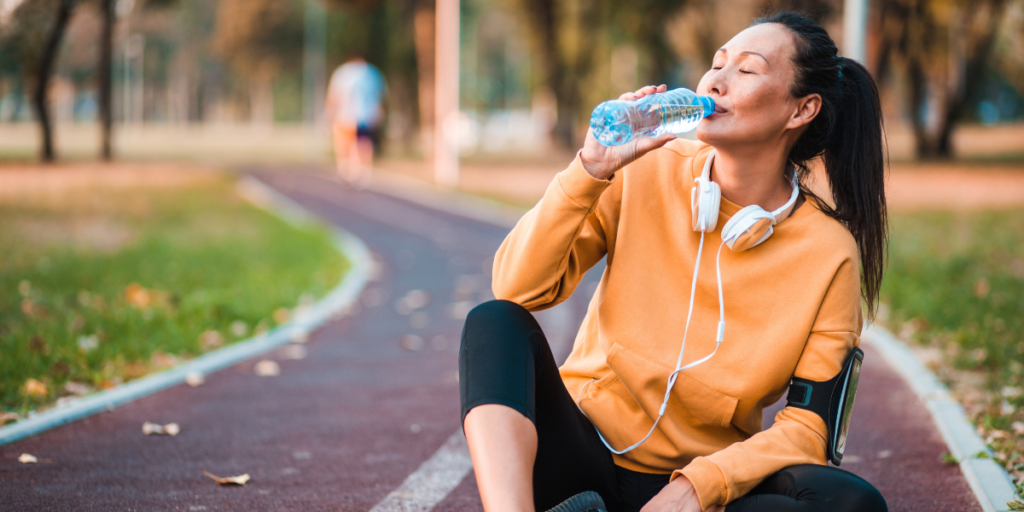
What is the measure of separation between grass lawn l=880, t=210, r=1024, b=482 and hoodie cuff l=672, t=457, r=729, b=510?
1.97 metres

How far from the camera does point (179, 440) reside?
4375 millimetres

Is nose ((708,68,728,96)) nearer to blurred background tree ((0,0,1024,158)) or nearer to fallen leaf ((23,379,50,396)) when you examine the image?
blurred background tree ((0,0,1024,158))

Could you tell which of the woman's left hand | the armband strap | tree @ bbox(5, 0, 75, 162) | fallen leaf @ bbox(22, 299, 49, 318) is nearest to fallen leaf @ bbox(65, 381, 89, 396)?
fallen leaf @ bbox(22, 299, 49, 318)

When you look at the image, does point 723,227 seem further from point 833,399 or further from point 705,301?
point 833,399

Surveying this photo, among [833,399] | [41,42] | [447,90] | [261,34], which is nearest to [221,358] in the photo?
[833,399]

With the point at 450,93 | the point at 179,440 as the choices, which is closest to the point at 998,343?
the point at 179,440

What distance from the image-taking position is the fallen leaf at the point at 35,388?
4.85 metres

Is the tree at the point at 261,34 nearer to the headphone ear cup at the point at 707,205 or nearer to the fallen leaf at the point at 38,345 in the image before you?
the fallen leaf at the point at 38,345

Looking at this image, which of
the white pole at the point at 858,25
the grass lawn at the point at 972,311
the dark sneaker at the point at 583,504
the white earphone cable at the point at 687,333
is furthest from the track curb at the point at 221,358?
the white pole at the point at 858,25

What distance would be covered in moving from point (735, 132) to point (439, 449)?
229cm

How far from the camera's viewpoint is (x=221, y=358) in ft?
20.0

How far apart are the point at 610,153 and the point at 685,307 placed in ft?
1.69

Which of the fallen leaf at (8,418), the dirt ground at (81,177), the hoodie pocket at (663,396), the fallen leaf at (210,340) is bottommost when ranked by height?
the dirt ground at (81,177)

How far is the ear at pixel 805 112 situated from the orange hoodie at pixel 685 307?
24 centimetres
